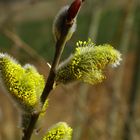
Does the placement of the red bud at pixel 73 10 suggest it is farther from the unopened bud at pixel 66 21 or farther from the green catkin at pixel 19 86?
the green catkin at pixel 19 86

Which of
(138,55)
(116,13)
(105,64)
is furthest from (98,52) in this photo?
(116,13)

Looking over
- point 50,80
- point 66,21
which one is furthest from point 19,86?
point 66,21

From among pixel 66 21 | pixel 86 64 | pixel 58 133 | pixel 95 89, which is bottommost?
pixel 95 89

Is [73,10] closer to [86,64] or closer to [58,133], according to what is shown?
[86,64]

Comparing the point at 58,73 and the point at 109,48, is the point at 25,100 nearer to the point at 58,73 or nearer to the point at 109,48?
the point at 58,73

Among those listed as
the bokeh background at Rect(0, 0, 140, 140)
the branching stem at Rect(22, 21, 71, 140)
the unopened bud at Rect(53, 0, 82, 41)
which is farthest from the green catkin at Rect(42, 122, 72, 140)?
the bokeh background at Rect(0, 0, 140, 140)

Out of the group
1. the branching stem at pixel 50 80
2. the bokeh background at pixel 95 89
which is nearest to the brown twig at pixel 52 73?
the branching stem at pixel 50 80
